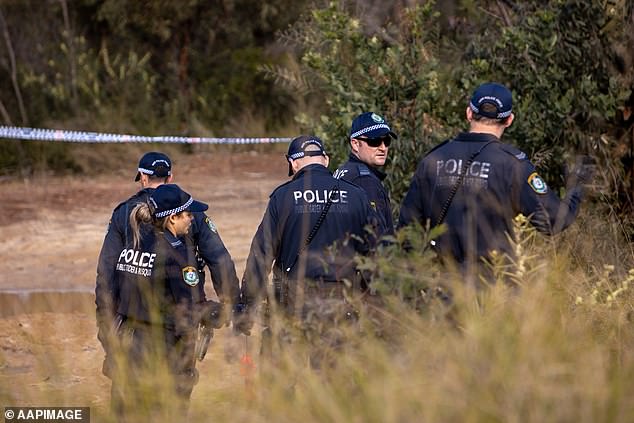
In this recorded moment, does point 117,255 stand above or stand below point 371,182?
below

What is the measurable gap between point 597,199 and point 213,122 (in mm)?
14234

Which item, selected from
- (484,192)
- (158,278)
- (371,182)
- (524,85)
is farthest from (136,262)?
(524,85)

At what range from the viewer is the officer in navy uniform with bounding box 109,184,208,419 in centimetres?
610

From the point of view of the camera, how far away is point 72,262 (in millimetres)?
12953

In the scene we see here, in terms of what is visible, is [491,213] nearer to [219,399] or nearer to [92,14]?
[219,399]

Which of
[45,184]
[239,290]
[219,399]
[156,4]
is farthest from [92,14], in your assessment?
[219,399]

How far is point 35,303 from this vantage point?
11.1m

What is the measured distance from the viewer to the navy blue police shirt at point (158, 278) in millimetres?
6246

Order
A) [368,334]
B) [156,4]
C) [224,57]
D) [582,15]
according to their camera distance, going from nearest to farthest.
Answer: [368,334] → [582,15] → [156,4] → [224,57]

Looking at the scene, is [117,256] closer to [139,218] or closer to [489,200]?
[139,218]

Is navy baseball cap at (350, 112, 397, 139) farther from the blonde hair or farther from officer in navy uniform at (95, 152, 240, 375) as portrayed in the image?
the blonde hair

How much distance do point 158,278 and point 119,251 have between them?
16.9 inches

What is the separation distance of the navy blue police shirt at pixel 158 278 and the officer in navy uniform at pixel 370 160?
1.01m

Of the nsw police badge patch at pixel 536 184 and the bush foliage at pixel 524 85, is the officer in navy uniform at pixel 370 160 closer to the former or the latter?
the nsw police badge patch at pixel 536 184
